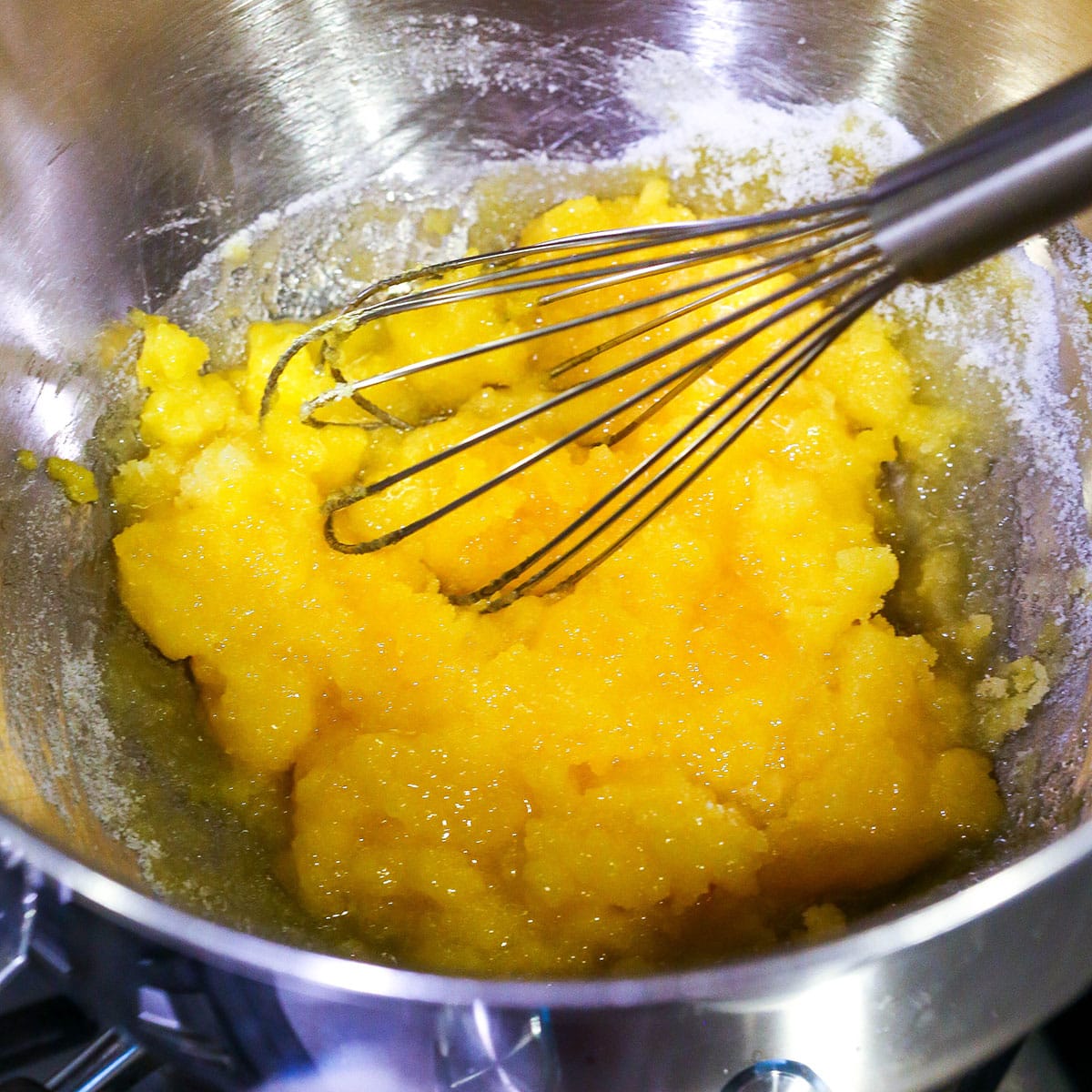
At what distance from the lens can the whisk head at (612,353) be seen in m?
0.81

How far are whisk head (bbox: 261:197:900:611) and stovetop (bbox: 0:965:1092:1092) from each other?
46 centimetres

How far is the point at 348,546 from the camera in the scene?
1011mm

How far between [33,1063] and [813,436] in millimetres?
934

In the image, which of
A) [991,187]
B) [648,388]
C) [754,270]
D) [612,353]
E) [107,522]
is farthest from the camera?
[612,353]

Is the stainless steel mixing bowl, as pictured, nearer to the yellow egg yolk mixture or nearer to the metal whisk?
the yellow egg yolk mixture

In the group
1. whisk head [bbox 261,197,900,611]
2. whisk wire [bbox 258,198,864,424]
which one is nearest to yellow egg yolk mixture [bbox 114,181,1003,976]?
whisk head [bbox 261,197,900,611]

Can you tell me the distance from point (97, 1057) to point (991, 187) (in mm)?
890

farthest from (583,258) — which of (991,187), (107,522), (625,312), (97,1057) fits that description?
(97,1057)

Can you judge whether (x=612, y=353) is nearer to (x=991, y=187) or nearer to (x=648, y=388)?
(x=648, y=388)

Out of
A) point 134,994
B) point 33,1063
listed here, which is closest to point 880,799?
point 134,994

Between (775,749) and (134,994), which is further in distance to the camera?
(775,749)

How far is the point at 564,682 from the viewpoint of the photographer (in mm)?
971

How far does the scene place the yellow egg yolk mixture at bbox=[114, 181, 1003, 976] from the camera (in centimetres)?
91

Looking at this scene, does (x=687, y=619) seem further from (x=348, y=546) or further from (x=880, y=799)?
(x=348, y=546)
